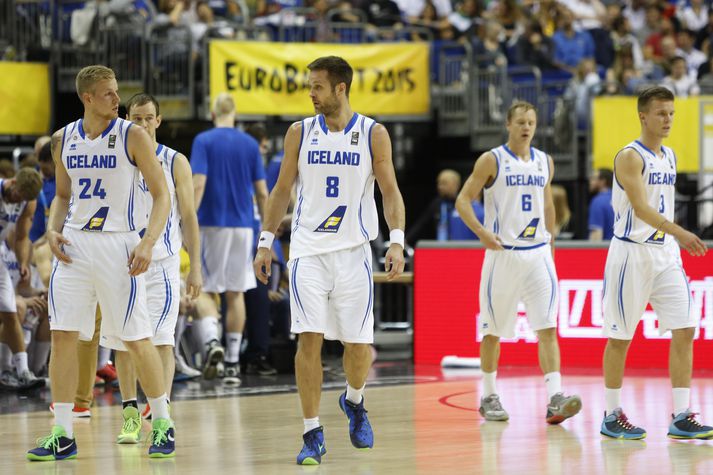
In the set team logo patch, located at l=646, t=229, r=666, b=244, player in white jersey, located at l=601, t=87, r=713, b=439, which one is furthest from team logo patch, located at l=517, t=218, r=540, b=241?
team logo patch, located at l=646, t=229, r=666, b=244

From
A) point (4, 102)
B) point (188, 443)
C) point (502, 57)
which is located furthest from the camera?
point (502, 57)

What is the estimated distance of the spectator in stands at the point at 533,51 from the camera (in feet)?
63.7

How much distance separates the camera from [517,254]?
9.73m

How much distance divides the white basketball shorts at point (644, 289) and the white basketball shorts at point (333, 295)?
194 centimetres

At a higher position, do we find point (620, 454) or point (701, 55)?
point (701, 55)

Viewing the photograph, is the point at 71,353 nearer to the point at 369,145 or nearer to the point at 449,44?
the point at 369,145

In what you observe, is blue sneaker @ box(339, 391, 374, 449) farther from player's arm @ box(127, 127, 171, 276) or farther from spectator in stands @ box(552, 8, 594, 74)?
spectator in stands @ box(552, 8, 594, 74)

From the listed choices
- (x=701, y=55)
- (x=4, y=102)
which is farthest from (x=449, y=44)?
(x=4, y=102)

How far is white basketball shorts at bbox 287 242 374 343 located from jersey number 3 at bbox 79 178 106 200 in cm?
119

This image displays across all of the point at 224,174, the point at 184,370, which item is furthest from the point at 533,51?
the point at 184,370

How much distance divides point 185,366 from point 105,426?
10.7ft

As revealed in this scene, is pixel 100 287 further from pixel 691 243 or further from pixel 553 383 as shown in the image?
pixel 691 243

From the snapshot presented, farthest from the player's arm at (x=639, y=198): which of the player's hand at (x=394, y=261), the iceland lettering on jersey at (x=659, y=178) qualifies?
the player's hand at (x=394, y=261)

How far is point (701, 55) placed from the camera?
20922 millimetres
